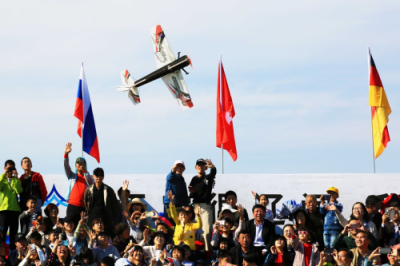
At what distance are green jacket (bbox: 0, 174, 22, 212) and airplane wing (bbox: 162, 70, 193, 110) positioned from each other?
8720 mm

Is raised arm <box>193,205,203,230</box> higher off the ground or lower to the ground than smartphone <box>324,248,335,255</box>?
higher

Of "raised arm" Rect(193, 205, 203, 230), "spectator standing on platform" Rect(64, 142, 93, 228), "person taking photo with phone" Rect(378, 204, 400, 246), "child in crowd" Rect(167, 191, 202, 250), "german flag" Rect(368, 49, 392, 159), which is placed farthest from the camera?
"german flag" Rect(368, 49, 392, 159)

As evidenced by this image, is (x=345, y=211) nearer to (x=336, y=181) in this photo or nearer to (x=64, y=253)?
(x=336, y=181)

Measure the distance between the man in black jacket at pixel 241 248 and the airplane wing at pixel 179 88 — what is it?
10010 millimetres

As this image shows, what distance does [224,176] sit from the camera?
1377 cm

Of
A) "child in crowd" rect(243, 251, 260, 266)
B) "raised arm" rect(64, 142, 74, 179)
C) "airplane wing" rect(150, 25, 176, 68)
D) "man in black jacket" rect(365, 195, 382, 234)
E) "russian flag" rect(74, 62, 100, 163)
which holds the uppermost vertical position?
"airplane wing" rect(150, 25, 176, 68)

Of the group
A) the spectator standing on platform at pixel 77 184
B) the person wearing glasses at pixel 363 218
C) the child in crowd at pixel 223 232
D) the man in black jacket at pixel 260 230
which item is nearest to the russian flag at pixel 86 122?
the spectator standing on platform at pixel 77 184

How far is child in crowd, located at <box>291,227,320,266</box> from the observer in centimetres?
1050

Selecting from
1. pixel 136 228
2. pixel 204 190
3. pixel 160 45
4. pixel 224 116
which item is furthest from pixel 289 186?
pixel 160 45

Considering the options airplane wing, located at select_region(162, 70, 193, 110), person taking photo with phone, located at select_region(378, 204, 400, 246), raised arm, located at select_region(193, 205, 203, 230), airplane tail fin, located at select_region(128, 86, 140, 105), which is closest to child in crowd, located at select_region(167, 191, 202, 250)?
raised arm, located at select_region(193, 205, 203, 230)

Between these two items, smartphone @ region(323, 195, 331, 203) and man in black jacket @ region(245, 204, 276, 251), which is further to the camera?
smartphone @ region(323, 195, 331, 203)

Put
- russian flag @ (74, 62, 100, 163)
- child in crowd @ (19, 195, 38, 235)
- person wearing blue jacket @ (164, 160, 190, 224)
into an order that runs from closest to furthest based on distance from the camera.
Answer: child in crowd @ (19, 195, 38, 235) → person wearing blue jacket @ (164, 160, 190, 224) → russian flag @ (74, 62, 100, 163)

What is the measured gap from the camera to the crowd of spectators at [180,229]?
10.5 meters

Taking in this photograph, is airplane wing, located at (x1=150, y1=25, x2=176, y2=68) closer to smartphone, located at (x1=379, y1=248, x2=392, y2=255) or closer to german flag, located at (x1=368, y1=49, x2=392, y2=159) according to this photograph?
german flag, located at (x1=368, y1=49, x2=392, y2=159)
